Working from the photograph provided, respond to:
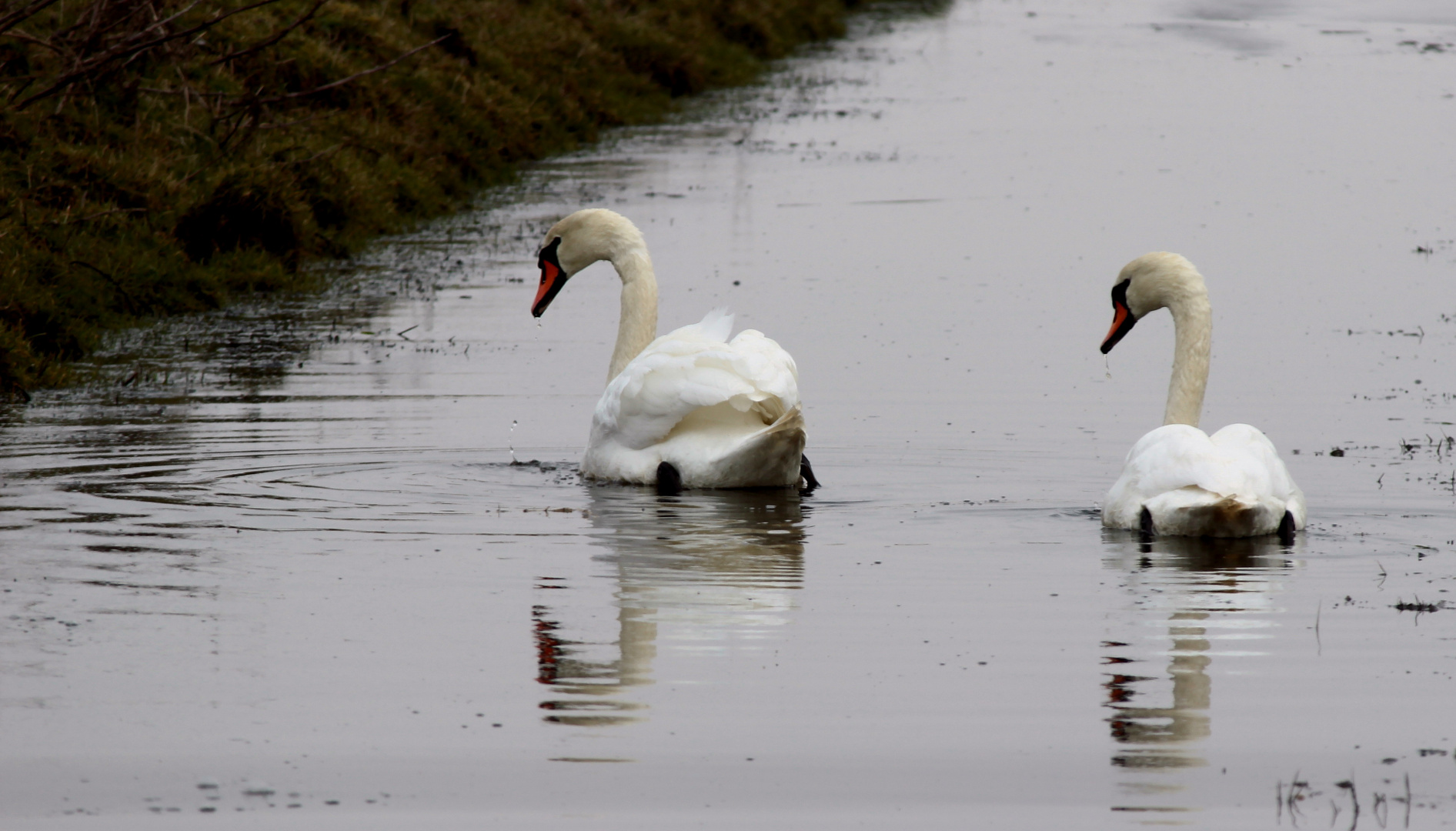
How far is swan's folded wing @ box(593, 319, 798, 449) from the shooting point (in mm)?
9094

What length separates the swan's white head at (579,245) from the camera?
36.5ft

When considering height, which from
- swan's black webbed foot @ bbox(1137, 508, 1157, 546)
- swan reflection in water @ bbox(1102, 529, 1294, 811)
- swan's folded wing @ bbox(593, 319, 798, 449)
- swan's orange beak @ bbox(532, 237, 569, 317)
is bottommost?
swan reflection in water @ bbox(1102, 529, 1294, 811)

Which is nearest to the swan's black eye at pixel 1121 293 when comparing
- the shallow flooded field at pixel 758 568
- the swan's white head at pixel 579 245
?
the shallow flooded field at pixel 758 568

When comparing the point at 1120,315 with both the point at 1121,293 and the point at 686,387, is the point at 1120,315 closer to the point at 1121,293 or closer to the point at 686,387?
the point at 1121,293

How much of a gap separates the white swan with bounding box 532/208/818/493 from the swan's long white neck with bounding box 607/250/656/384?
1.09 meters

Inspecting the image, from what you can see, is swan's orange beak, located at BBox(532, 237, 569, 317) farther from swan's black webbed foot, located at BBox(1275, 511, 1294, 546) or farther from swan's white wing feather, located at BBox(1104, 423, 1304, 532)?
swan's black webbed foot, located at BBox(1275, 511, 1294, 546)

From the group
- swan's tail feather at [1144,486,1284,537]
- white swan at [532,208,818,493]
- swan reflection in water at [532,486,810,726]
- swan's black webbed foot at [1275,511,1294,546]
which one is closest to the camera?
swan reflection in water at [532,486,810,726]

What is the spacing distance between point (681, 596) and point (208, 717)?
6.02 ft

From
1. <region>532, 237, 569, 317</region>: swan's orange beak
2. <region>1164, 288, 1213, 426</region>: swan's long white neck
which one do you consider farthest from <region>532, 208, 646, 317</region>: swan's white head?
Result: <region>1164, 288, 1213, 426</region>: swan's long white neck

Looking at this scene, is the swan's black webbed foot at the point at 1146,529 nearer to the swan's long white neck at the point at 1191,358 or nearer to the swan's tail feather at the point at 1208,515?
the swan's tail feather at the point at 1208,515

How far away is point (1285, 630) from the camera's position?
659 centimetres

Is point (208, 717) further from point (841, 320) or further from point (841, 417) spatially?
point (841, 320)

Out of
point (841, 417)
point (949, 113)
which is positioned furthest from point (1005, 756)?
point (949, 113)

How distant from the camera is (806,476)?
30.8 ft
